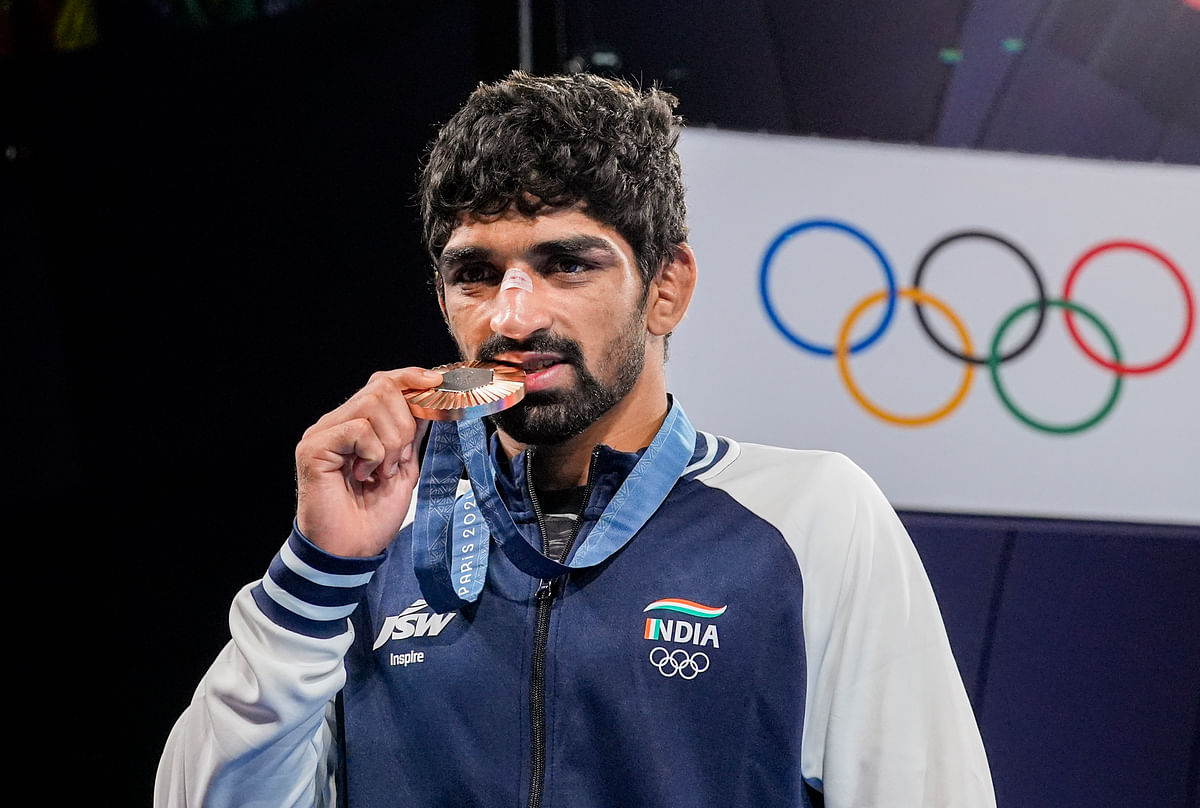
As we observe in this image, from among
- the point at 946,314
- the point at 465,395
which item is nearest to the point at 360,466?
the point at 465,395

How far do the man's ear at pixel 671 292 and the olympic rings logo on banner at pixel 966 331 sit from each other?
97 centimetres

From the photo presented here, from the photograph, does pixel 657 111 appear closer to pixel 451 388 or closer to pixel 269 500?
pixel 451 388

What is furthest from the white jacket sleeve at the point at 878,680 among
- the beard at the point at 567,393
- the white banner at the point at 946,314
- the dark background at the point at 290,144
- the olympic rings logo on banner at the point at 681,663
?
the dark background at the point at 290,144

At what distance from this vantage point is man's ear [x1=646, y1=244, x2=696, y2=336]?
1.90 m

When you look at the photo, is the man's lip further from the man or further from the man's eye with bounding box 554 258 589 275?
the man's eye with bounding box 554 258 589 275

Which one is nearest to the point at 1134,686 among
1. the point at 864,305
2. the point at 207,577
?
the point at 864,305

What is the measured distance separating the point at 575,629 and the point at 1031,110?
1.92 metres

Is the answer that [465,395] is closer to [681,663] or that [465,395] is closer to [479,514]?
[479,514]

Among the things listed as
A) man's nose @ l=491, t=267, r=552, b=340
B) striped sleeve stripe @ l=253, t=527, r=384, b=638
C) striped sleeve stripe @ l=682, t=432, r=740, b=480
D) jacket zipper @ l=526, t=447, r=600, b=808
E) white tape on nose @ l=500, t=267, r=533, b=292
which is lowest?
jacket zipper @ l=526, t=447, r=600, b=808

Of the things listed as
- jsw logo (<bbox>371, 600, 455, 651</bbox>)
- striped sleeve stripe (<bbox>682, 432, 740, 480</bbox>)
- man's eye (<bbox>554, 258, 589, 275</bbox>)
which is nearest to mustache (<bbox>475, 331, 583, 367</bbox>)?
man's eye (<bbox>554, 258, 589, 275</bbox>)

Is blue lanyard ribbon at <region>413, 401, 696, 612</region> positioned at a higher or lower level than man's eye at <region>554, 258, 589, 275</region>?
lower

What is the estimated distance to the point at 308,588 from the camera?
1604 millimetres

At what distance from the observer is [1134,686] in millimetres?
2791

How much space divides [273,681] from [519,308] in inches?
23.3
